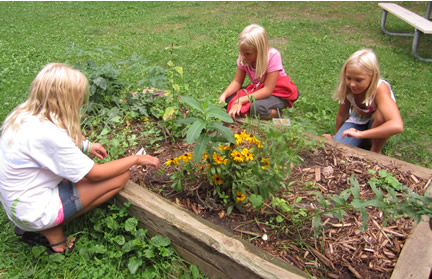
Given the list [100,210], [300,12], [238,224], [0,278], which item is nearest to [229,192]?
[238,224]

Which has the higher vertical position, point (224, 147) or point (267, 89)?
point (224, 147)

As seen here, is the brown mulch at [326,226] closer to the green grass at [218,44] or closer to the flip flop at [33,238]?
the green grass at [218,44]

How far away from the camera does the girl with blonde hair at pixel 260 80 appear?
321 cm

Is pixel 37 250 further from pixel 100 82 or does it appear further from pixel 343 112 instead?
pixel 343 112

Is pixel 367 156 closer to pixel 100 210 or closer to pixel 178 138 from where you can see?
pixel 178 138

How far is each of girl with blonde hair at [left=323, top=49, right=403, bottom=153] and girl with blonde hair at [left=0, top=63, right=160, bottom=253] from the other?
80.4 inches

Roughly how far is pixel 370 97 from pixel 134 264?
7.59 ft

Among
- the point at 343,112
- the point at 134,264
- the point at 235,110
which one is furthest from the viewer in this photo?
the point at 343,112

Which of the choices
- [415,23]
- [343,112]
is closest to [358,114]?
[343,112]

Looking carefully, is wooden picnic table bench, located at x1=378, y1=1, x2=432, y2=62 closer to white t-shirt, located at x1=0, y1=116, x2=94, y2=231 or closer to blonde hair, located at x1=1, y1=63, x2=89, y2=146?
blonde hair, located at x1=1, y1=63, x2=89, y2=146

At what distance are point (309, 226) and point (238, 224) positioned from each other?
1.49 ft

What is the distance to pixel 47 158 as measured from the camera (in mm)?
1941

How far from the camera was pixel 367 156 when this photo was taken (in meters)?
2.76

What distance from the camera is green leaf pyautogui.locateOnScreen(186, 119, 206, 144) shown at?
185 centimetres
